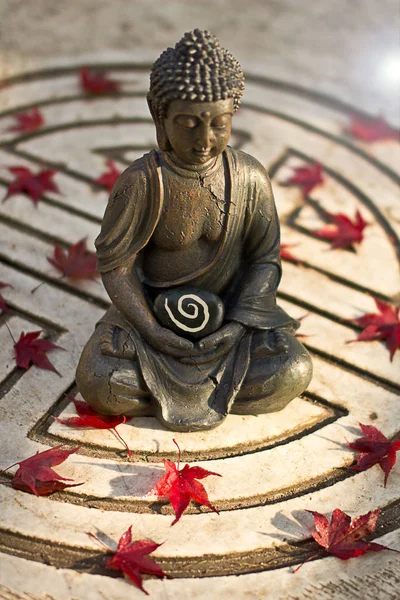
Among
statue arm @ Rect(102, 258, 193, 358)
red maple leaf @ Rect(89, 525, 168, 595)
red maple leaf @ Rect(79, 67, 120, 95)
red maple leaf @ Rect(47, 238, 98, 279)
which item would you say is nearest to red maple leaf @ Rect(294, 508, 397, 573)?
red maple leaf @ Rect(89, 525, 168, 595)

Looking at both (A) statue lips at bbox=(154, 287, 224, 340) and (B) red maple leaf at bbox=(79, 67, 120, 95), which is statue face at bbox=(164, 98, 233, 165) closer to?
(A) statue lips at bbox=(154, 287, 224, 340)

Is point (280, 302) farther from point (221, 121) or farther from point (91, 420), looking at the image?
point (221, 121)

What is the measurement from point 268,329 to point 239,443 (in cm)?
50

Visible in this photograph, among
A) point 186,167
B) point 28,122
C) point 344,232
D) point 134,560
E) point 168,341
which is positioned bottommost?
point 134,560

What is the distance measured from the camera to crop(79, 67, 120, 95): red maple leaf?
209 inches

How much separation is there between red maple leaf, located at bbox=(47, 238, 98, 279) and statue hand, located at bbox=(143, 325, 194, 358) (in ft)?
3.10

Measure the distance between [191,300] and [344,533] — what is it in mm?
1100

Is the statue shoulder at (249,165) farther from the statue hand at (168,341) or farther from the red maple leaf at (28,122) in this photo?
the red maple leaf at (28,122)

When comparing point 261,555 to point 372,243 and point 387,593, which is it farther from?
point 372,243

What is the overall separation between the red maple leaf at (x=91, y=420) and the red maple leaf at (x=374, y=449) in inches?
39.2

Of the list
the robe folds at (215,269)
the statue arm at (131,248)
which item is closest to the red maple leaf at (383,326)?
Result: the robe folds at (215,269)

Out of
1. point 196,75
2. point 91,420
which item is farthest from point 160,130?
point 91,420

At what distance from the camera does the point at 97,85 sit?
5.32 metres

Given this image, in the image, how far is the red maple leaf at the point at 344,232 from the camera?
440 centimetres
